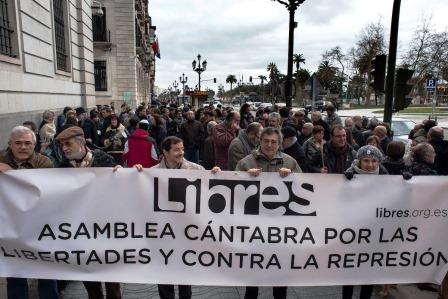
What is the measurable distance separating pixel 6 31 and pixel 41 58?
2.24m

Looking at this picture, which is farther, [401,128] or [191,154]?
[401,128]

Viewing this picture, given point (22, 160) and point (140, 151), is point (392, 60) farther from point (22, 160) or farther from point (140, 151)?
point (22, 160)

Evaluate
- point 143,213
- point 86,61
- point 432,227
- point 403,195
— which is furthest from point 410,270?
point 86,61

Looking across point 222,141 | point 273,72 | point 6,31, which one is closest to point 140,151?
point 222,141

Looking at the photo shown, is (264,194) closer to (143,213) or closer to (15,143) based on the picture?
(143,213)

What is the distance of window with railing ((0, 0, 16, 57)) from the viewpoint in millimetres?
9352

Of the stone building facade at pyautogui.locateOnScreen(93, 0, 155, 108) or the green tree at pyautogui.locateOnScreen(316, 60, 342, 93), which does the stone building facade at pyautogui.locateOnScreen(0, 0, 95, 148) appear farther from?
the green tree at pyautogui.locateOnScreen(316, 60, 342, 93)

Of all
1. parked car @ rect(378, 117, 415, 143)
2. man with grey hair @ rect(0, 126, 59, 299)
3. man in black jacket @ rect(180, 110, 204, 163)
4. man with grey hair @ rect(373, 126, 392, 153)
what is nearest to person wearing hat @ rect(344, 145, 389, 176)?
man with grey hair @ rect(0, 126, 59, 299)

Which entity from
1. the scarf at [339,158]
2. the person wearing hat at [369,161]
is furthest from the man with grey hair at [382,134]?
the person wearing hat at [369,161]

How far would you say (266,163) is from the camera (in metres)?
3.87

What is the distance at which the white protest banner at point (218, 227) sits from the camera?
3490mm

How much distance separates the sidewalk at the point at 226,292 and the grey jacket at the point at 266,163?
1.35 metres

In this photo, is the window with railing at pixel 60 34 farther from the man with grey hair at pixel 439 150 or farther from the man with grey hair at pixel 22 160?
the man with grey hair at pixel 439 150

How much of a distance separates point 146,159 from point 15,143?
3.36 meters
